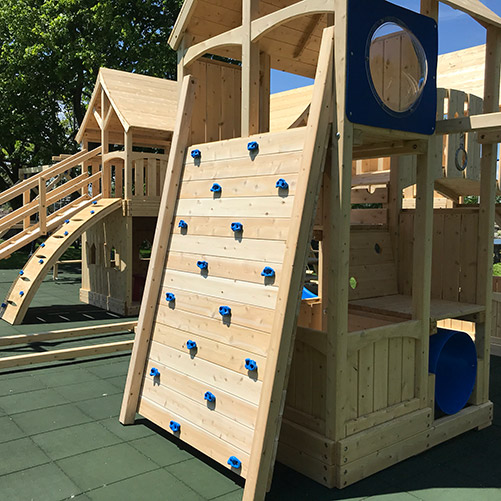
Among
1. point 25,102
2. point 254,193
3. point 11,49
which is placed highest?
point 11,49

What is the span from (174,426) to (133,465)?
20.2 inches

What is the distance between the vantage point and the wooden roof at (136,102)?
11.9 m

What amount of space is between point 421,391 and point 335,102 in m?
2.86

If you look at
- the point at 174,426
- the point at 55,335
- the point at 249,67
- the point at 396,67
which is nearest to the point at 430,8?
the point at 396,67

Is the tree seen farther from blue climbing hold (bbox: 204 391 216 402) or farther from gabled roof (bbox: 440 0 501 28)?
blue climbing hold (bbox: 204 391 216 402)

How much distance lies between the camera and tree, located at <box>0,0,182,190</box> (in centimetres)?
2270

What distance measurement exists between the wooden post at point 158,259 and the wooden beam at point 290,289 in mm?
1823

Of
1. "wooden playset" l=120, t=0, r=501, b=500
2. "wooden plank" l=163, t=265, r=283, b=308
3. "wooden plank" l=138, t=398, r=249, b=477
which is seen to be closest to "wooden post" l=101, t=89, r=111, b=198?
"wooden playset" l=120, t=0, r=501, b=500

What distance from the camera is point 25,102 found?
79.7 ft

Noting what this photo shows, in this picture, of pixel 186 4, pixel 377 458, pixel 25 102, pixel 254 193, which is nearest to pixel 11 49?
pixel 25 102

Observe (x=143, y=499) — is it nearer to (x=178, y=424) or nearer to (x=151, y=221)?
(x=178, y=424)

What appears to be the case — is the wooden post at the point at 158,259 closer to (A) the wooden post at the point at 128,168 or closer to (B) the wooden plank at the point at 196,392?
(B) the wooden plank at the point at 196,392

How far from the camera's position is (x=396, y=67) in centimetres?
499

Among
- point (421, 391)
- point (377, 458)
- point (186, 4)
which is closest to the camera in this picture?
point (377, 458)
